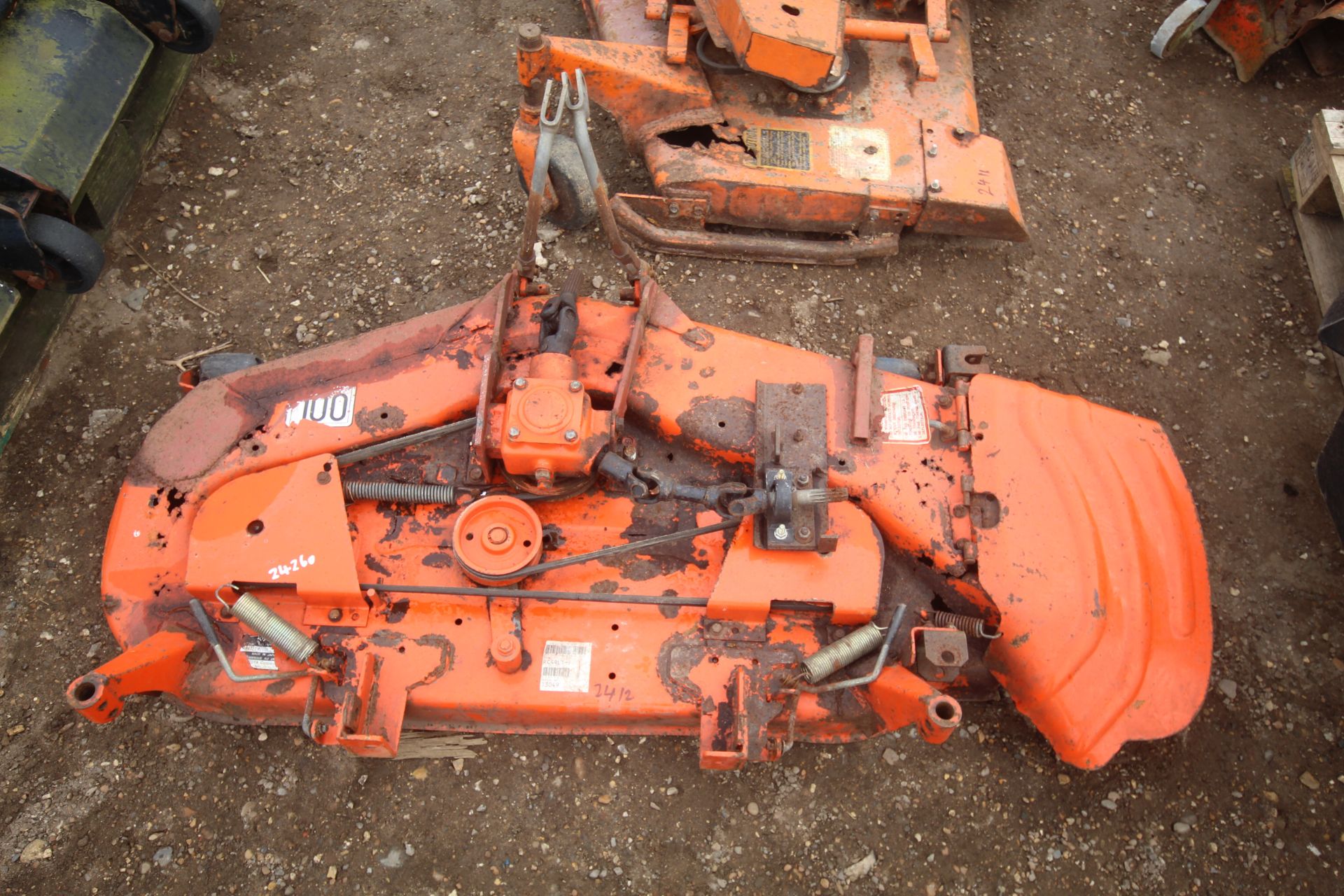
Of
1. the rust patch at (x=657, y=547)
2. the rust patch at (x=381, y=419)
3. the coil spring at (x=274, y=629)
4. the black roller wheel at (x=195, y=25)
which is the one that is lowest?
the rust patch at (x=657, y=547)

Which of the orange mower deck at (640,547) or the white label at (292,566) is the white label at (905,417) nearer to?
the orange mower deck at (640,547)

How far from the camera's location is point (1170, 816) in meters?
3.14

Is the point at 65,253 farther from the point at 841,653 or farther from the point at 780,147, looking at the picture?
the point at 841,653

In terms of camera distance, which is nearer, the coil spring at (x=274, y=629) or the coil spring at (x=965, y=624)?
the coil spring at (x=274, y=629)

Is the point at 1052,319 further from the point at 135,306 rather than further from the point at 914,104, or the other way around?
the point at 135,306

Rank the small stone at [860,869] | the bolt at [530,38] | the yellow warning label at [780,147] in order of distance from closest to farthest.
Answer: the small stone at [860,869]
the bolt at [530,38]
the yellow warning label at [780,147]

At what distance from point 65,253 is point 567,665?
246cm

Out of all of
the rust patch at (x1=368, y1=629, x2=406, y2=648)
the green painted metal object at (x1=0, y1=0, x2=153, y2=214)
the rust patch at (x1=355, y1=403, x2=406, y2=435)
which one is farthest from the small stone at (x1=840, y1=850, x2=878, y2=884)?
the green painted metal object at (x1=0, y1=0, x2=153, y2=214)

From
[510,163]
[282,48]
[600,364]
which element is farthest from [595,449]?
[282,48]

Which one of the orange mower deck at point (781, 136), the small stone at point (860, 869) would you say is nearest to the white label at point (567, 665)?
the small stone at point (860, 869)

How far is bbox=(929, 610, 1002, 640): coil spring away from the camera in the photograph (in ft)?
9.11

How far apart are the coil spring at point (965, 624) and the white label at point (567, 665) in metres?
1.07

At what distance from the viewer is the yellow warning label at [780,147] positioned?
12.8 ft

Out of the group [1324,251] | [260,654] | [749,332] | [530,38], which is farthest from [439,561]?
[1324,251]
